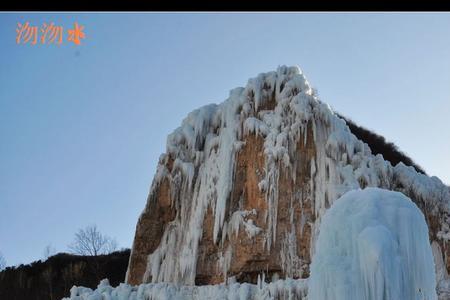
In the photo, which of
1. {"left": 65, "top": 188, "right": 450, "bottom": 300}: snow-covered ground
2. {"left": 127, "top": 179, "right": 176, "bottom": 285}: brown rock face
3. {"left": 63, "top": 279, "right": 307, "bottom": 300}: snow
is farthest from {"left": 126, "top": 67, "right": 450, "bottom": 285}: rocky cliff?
{"left": 65, "top": 188, "right": 450, "bottom": 300}: snow-covered ground

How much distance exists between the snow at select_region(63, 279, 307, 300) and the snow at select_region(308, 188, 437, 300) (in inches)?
461

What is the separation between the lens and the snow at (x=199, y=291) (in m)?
17.7

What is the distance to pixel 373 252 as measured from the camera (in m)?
5.59

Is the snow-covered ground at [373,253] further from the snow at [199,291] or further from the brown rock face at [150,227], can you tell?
the brown rock face at [150,227]

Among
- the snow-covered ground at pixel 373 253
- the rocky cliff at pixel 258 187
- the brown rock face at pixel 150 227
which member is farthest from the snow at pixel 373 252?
the brown rock face at pixel 150 227

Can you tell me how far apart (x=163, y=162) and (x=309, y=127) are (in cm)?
588

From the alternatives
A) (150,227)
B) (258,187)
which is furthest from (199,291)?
(258,187)

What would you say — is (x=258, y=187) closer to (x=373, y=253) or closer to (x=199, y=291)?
(x=199, y=291)

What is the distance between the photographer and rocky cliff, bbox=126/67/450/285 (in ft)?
62.1

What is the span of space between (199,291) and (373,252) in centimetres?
1428

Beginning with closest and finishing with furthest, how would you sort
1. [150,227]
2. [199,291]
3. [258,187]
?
1. [199,291]
2. [258,187]
3. [150,227]

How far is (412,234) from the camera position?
5.89 metres

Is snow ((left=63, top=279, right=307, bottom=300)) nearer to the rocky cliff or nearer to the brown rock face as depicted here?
the rocky cliff
